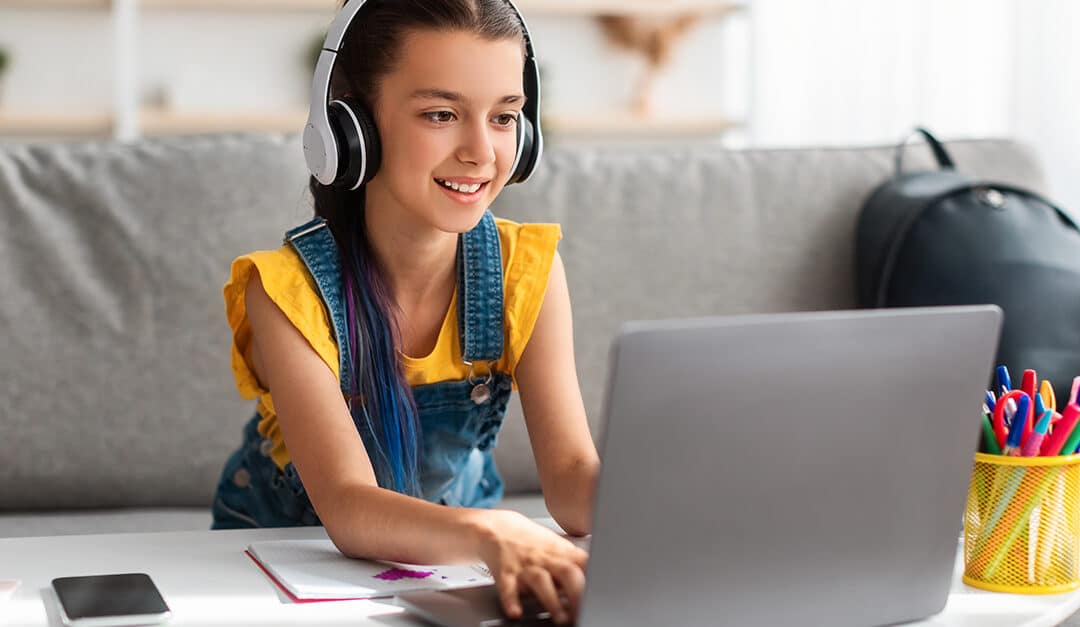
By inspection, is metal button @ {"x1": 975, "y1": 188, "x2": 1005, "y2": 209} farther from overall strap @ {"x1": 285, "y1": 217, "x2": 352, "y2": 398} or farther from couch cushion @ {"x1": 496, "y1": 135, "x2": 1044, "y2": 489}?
overall strap @ {"x1": 285, "y1": 217, "x2": 352, "y2": 398}

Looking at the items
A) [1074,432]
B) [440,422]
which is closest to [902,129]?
[440,422]

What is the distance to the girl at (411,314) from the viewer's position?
3.19ft

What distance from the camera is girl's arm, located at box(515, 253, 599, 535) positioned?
99 cm

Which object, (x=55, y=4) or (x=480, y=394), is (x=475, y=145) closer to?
(x=480, y=394)

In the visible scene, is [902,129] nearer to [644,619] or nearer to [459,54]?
[459,54]

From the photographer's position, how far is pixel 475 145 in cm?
100

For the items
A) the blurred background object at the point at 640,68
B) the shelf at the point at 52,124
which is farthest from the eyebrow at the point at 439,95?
the shelf at the point at 52,124

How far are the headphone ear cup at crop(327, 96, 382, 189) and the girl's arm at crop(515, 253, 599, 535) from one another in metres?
0.23

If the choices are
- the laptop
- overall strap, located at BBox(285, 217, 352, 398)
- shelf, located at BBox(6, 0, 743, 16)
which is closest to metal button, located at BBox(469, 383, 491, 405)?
overall strap, located at BBox(285, 217, 352, 398)

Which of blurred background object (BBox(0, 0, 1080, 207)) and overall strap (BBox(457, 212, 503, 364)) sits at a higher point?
blurred background object (BBox(0, 0, 1080, 207))

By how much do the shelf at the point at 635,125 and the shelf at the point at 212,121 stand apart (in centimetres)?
82

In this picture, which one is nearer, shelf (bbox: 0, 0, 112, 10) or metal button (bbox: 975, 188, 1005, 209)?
metal button (bbox: 975, 188, 1005, 209)

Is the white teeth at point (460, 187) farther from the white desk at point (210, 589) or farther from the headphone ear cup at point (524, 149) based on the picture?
the white desk at point (210, 589)

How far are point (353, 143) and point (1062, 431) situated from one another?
1.93 feet
